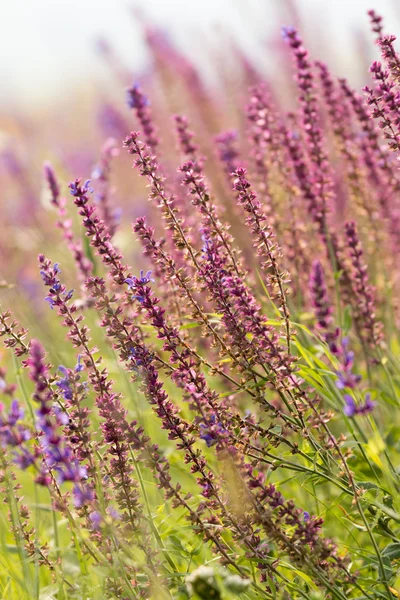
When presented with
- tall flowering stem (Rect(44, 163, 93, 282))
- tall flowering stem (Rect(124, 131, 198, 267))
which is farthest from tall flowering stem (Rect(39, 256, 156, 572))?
tall flowering stem (Rect(44, 163, 93, 282))

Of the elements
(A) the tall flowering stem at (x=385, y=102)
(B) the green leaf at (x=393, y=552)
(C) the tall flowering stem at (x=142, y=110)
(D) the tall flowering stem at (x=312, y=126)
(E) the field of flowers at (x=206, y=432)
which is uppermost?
(C) the tall flowering stem at (x=142, y=110)

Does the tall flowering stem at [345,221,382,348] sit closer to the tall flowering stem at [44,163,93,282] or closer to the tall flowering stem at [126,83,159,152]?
the tall flowering stem at [126,83,159,152]

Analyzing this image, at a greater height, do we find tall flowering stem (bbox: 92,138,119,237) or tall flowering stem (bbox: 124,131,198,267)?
tall flowering stem (bbox: 92,138,119,237)

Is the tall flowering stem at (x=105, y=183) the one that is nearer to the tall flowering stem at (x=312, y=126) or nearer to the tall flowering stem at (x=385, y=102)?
the tall flowering stem at (x=312, y=126)

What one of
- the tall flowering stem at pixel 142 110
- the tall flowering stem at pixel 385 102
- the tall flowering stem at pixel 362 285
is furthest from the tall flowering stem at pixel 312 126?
the tall flowering stem at pixel 385 102

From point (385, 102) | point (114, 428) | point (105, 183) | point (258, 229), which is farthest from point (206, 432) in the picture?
point (105, 183)

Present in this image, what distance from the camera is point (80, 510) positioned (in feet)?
7.82

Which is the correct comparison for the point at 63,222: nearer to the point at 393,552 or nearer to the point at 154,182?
the point at 154,182

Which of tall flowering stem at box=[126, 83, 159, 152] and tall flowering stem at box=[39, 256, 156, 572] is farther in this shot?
tall flowering stem at box=[126, 83, 159, 152]

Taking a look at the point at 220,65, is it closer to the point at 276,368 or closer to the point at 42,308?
the point at 42,308

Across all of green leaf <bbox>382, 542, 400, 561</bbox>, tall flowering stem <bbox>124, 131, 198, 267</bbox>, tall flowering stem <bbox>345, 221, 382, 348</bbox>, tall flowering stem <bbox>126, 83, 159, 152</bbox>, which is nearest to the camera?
green leaf <bbox>382, 542, 400, 561</bbox>

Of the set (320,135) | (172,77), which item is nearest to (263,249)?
(320,135)

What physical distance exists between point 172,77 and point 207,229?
4.46 meters

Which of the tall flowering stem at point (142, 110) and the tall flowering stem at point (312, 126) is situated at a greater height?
the tall flowering stem at point (142, 110)
